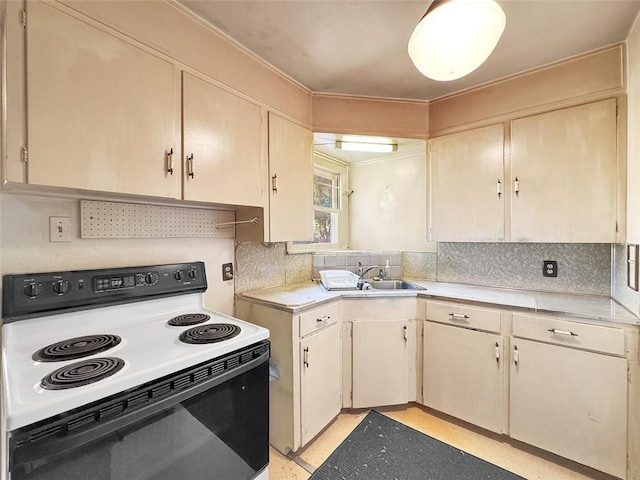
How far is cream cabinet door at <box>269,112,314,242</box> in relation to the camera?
5.85 ft

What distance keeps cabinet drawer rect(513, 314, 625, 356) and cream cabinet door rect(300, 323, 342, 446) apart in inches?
43.8

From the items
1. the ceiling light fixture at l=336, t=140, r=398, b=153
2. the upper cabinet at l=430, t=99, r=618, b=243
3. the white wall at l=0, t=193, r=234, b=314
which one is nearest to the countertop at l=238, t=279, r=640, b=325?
the upper cabinet at l=430, t=99, r=618, b=243

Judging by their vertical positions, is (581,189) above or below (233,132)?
below

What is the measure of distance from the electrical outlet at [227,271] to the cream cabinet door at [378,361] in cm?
92

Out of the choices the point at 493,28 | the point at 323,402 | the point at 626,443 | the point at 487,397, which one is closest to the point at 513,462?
the point at 487,397

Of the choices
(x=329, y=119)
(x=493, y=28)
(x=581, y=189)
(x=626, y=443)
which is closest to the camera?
(x=493, y=28)

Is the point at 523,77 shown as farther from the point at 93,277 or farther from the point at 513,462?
the point at 93,277

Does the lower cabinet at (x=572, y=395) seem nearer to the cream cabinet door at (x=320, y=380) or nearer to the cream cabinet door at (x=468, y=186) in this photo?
the cream cabinet door at (x=468, y=186)

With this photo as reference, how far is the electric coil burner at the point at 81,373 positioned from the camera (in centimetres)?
77

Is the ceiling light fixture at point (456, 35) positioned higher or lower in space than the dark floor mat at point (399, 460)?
higher

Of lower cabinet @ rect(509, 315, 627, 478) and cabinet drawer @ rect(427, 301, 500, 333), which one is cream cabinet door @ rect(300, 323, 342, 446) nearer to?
cabinet drawer @ rect(427, 301, 500, 333)

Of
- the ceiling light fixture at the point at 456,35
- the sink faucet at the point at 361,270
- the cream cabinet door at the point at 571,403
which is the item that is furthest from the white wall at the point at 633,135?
the sink faucet at the point at 361,270

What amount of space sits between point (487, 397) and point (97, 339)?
2124 mm

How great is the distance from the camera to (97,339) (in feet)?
3.63
